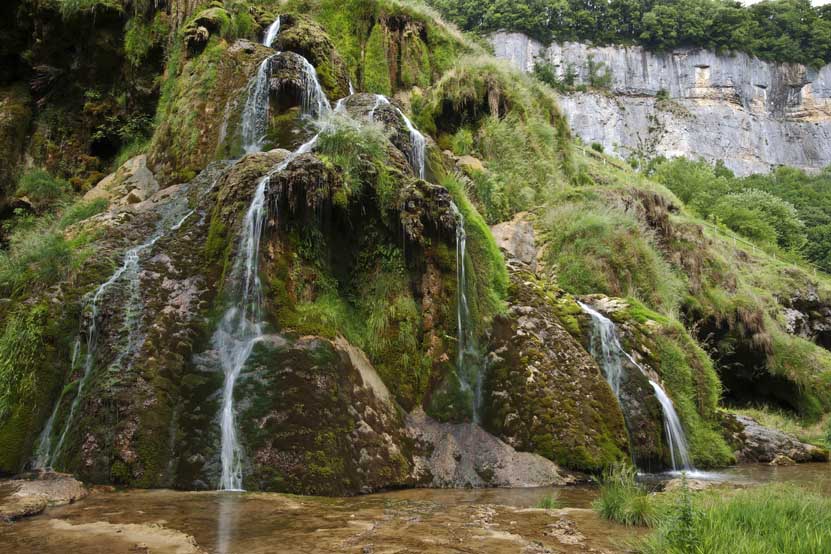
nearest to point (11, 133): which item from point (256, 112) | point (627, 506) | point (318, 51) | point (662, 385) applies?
point (256, 112)

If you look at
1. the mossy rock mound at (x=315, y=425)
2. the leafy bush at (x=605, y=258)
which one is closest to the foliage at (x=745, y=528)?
the mossy rock mound at (x=315, y=425)

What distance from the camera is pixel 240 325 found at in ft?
23.0

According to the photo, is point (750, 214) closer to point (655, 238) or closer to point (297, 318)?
point (655, 238)

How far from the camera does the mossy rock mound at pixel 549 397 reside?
7555 millimetres

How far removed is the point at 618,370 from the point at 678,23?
3110 inches

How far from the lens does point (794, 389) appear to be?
16.3 metres

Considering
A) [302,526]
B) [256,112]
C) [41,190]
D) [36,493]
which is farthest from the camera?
[41,190]

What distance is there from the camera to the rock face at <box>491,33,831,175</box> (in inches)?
2751

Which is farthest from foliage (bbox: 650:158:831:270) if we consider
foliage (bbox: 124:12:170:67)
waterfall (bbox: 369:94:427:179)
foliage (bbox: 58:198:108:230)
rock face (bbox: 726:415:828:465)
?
foliage (bbox: 58:198:108:230)

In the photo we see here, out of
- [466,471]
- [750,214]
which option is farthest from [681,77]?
[466,471]

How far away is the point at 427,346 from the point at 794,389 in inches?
553

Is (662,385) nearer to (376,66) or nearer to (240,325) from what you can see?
(240,325)

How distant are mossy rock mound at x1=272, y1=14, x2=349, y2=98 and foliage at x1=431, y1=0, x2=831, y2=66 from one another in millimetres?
62714

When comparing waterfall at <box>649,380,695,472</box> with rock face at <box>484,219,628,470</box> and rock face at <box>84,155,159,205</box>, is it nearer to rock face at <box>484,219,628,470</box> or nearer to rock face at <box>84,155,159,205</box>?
rock face at <box>484,219,628,470</box>
